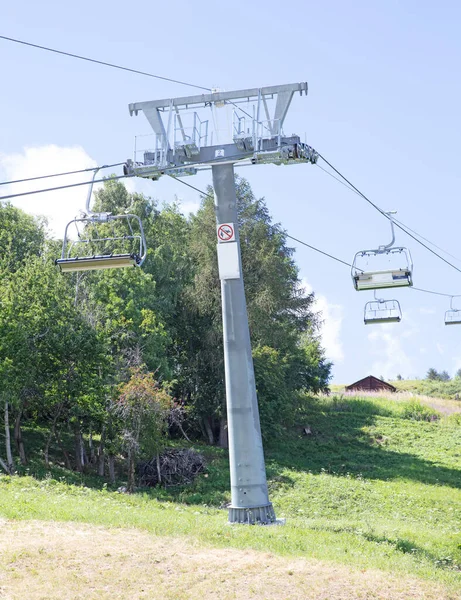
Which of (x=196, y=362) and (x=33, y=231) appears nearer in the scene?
(x=196, y=362)

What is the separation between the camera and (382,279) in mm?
18656

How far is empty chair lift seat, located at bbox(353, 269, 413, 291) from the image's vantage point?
18547mm

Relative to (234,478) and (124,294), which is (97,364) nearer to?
(124,294)

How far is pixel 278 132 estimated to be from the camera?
1820 centimetres

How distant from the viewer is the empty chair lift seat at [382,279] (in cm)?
1855

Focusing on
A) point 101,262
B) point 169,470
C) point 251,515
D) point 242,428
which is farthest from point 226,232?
point 169,470

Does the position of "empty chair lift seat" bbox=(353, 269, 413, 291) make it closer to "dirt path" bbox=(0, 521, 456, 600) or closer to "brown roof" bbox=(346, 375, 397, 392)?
"dirt path" bbox=(0, 521, 456, 600)

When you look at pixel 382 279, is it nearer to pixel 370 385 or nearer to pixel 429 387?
pixel 370 385

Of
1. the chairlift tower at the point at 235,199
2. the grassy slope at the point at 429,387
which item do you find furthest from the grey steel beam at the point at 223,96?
the grassy slope at the point at 429,387

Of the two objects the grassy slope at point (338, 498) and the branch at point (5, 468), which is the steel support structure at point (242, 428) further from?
the branch at point (5, 468)

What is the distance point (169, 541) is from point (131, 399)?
16312 millimetres

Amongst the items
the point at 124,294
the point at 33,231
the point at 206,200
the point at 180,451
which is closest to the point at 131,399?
the point at 180,451

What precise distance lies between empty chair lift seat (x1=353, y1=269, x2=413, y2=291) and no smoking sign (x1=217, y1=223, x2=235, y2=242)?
301 centimetres

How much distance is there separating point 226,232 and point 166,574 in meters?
8.36
